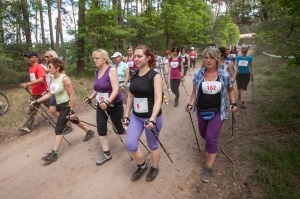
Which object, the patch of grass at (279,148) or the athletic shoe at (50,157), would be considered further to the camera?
the athletic shoe at (50,157)

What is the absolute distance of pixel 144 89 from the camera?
3439 millimetres

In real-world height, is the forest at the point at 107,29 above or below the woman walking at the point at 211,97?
above

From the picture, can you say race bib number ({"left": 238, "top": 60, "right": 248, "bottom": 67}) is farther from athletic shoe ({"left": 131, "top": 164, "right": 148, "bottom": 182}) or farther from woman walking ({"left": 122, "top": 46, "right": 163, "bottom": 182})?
athletic shoe ({"left": 131, "top": 164, "right": 148, "bottom": 182})

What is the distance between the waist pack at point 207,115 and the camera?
379 cm

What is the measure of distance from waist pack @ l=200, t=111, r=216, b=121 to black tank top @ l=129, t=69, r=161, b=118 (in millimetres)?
933

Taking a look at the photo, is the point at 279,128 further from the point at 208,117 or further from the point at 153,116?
the point at 153,116

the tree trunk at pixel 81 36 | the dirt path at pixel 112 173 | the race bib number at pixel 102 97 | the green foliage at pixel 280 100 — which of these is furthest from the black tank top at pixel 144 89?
the tree trunk at pixel 81 36

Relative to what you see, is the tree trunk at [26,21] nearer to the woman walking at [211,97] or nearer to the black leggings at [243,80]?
the black leggings at [243,80]

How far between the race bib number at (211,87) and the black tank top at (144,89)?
0.95 m

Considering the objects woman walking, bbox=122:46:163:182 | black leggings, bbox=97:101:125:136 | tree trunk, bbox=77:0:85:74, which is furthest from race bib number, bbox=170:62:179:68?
tree trunk, bbox=77:0:85:74

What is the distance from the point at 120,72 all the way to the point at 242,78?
4.30 meters

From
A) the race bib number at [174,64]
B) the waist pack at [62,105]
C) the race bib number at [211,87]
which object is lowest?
the waist pack at [62,105]

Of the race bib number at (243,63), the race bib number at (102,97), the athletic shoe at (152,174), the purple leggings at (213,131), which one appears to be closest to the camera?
the purple leggings at (213,131)

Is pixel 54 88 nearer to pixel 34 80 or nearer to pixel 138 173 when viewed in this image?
pixel 34 80
